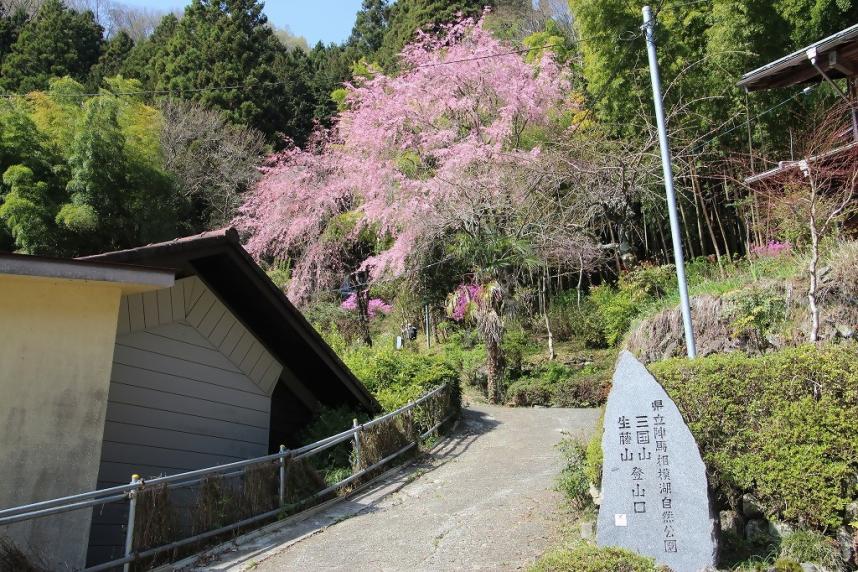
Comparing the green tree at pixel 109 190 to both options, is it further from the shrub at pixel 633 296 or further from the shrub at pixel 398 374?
the shrub at pixel 633 296

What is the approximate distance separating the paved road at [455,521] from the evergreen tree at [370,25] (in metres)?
32.6

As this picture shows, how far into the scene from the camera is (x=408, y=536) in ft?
23.4

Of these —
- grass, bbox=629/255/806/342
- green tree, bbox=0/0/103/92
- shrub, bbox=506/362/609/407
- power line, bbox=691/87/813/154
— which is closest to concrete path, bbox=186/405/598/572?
shrub, bbox=506/362/609/407

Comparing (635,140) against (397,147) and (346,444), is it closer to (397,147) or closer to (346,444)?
(397,147)

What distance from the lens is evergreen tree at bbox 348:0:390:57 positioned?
3947 cm

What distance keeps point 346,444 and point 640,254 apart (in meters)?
14.5

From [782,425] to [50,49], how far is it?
35763mm

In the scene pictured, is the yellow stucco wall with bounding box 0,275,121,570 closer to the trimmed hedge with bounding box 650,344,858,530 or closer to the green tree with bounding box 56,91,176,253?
the trimmed hedge with bounding box 650,344,858,530

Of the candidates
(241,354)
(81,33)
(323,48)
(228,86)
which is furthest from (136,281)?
(323,48)

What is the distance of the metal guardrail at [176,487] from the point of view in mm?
5359

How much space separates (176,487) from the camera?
20.9 ft

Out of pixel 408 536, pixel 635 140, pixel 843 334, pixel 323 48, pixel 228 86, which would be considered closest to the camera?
pixel 408 536

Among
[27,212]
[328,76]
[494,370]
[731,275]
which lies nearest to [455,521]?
[494,370]

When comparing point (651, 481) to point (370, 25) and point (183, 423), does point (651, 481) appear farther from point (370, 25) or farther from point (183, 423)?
point (370, 25)
